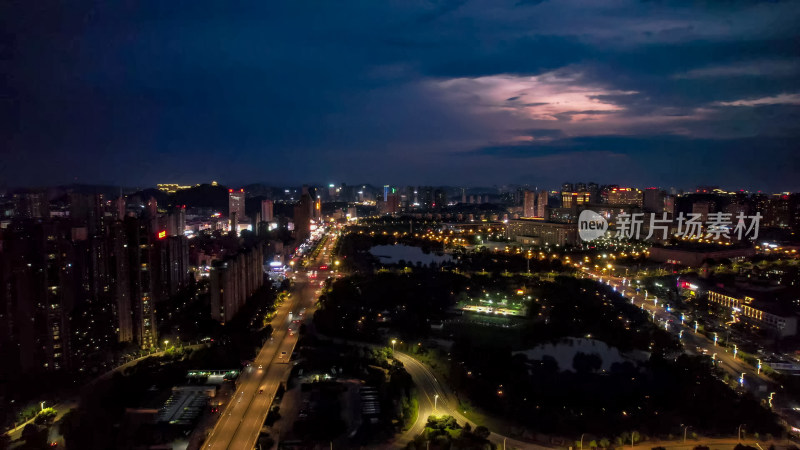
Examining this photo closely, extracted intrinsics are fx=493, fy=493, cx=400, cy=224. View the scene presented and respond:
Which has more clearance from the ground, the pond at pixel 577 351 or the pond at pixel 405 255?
the pond at pixel 405 255

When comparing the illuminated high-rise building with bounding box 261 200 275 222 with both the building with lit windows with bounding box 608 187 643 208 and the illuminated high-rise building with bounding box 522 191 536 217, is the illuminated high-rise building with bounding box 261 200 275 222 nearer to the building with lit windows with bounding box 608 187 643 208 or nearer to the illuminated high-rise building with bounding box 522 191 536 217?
the illuminated high-rise building with bounding box 522 191 536 217

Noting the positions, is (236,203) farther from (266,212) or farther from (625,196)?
(625,196)

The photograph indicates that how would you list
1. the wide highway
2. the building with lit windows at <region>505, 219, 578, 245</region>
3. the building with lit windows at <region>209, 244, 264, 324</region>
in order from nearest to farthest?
the wide highway → the building with lit windows at <region>209, 244, 264, 324</region> → the building with lit windows at <region>505, 219, 578, 245</region>

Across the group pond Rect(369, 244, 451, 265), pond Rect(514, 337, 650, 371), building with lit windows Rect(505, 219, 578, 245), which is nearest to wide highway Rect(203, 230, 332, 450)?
pond Rect(514, 337, 650, 371)

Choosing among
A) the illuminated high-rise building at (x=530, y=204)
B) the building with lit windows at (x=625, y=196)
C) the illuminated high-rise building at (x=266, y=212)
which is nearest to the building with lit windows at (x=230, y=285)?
the illuminated high-rise building at (x=266, y=212)

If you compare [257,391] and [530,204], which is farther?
[530,204]

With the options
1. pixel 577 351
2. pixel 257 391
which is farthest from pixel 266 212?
pixel 577 351

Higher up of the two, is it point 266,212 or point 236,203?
point 236,203

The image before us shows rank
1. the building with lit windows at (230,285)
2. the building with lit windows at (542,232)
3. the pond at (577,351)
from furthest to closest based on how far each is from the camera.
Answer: the building with lit windows at (542,232) → the building with lit windows at (230,285) → the pond at (577,351)

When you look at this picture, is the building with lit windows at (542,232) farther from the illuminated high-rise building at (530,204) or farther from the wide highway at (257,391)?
the wide highway at (257,391)
